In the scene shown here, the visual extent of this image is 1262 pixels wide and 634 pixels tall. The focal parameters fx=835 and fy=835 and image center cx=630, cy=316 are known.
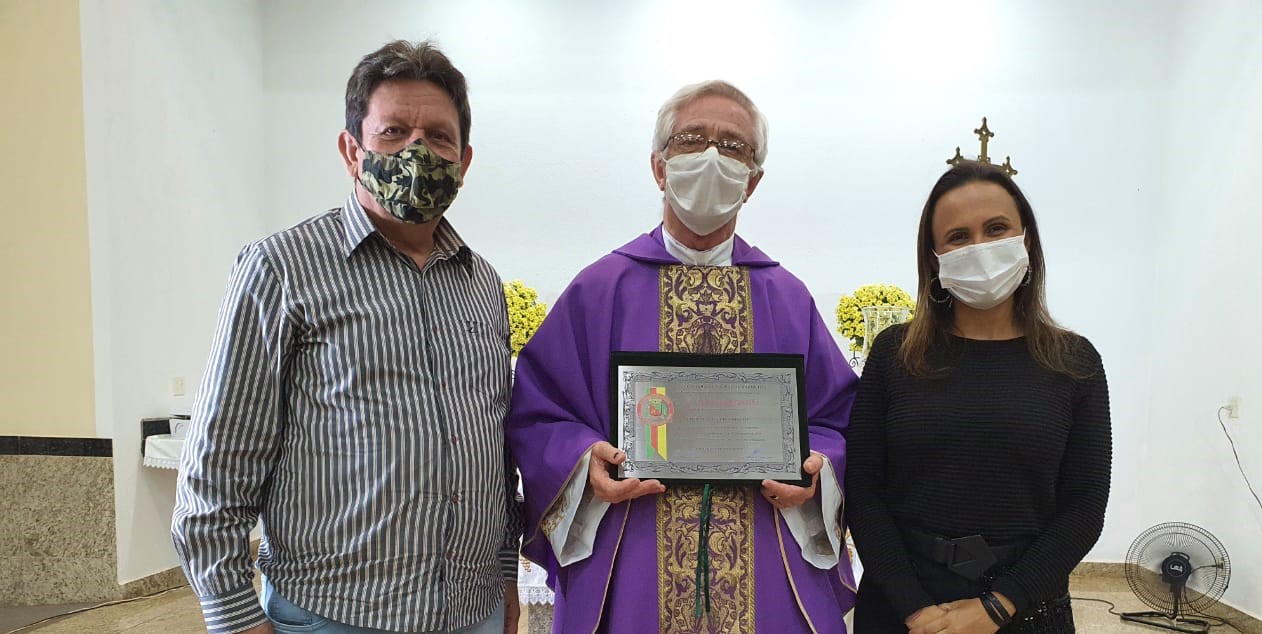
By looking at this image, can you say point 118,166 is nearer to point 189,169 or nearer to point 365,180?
point 189,169

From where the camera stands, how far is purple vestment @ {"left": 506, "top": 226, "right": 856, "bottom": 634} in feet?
6.12

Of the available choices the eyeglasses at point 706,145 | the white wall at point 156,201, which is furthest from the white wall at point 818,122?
the eyeglasses at point 706,145

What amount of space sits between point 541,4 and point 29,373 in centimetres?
389

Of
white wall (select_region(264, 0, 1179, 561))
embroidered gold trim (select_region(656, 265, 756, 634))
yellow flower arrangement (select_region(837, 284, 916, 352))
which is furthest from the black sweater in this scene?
white wall (select_region(264, 0, 1179, 561))

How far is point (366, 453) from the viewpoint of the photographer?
1.52m

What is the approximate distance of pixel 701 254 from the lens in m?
2.13

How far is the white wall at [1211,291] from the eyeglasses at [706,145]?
158 inches

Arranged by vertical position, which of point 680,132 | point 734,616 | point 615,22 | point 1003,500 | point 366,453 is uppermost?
point 615,22

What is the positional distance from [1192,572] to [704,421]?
4095mm

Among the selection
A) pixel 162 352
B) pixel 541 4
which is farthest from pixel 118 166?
pixel 541 4

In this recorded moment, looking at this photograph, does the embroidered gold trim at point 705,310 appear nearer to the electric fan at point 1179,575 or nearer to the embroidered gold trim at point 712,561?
the embroidered gold trim at point 712,561

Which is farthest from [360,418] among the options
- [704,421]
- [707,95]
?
[707,95]

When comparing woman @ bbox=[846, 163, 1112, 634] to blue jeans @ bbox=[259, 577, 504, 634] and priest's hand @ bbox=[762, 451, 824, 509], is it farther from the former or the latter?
blue jeans @ bbox=[259, 577, 504, 634]

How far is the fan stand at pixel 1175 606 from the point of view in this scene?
4418mm
